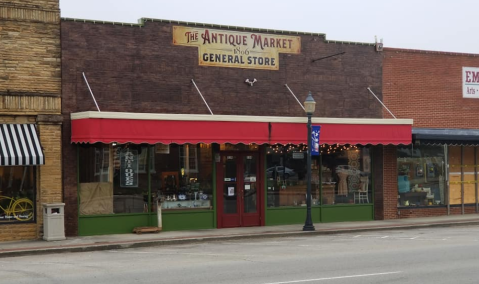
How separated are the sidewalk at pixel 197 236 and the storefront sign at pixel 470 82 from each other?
4922 millimetres

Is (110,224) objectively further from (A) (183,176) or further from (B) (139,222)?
(A) (183,176)

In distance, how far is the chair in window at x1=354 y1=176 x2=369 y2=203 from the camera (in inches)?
912

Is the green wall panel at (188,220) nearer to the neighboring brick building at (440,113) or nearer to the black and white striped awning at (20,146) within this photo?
the black and white striped awning at (20,146)

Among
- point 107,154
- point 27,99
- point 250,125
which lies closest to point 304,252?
point 250,125

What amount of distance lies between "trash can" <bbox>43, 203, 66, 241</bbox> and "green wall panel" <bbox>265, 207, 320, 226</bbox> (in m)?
6.77

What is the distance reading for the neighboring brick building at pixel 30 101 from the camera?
57.7 feet

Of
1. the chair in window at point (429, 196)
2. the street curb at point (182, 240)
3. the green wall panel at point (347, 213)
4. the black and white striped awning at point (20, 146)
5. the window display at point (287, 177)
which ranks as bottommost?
the street curb at point (182, 240)

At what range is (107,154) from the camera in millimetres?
19000

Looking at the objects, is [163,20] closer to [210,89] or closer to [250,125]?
[210,89]

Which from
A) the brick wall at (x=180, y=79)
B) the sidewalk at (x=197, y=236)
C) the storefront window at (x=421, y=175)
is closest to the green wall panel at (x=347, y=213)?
the sidewalk at (x=197, y=236)

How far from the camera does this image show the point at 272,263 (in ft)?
43.5

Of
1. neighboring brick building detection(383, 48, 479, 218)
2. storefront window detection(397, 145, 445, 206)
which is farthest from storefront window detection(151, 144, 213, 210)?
storefront window detection(397, 145, 445, 206)

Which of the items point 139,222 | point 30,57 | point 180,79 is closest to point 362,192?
point 180,79

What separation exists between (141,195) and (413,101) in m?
10.8
